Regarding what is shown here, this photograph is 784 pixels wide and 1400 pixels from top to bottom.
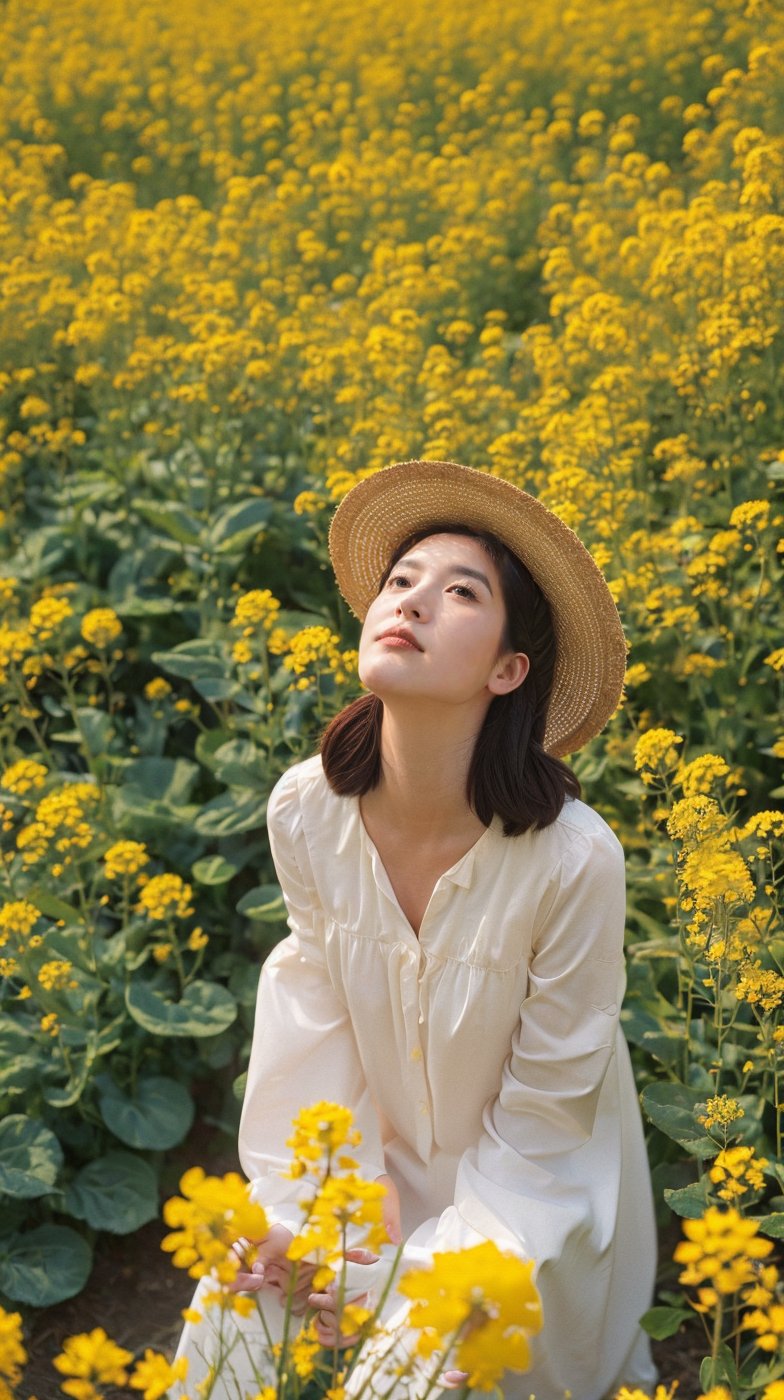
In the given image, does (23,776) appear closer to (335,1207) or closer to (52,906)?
(52,906)

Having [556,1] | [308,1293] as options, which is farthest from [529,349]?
[556,1]

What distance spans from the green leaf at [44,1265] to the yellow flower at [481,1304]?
5.96ft

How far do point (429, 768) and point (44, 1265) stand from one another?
134cm

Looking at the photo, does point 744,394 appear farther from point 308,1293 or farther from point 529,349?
point 308,1293

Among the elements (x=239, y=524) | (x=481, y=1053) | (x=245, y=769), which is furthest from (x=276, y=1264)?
(x=239, y=524)

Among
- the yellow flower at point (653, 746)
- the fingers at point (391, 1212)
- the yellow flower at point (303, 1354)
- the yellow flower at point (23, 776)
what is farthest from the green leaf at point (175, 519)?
the yellow flower at point (303, 1354)

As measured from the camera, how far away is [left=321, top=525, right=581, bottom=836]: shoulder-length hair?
6.84ft

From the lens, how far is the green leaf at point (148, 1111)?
9.33 ft

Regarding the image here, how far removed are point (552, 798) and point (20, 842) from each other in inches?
46.9

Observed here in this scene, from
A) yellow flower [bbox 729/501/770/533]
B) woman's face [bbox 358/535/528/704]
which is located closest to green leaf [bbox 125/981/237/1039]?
woman's face [bbox 358/535/528/704]

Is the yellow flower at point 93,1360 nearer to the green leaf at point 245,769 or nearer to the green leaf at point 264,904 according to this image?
the green leaf at point 264,904

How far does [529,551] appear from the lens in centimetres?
212

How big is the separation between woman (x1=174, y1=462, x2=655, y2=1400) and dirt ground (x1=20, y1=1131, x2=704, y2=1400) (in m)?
0.34

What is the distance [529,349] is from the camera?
449cm
